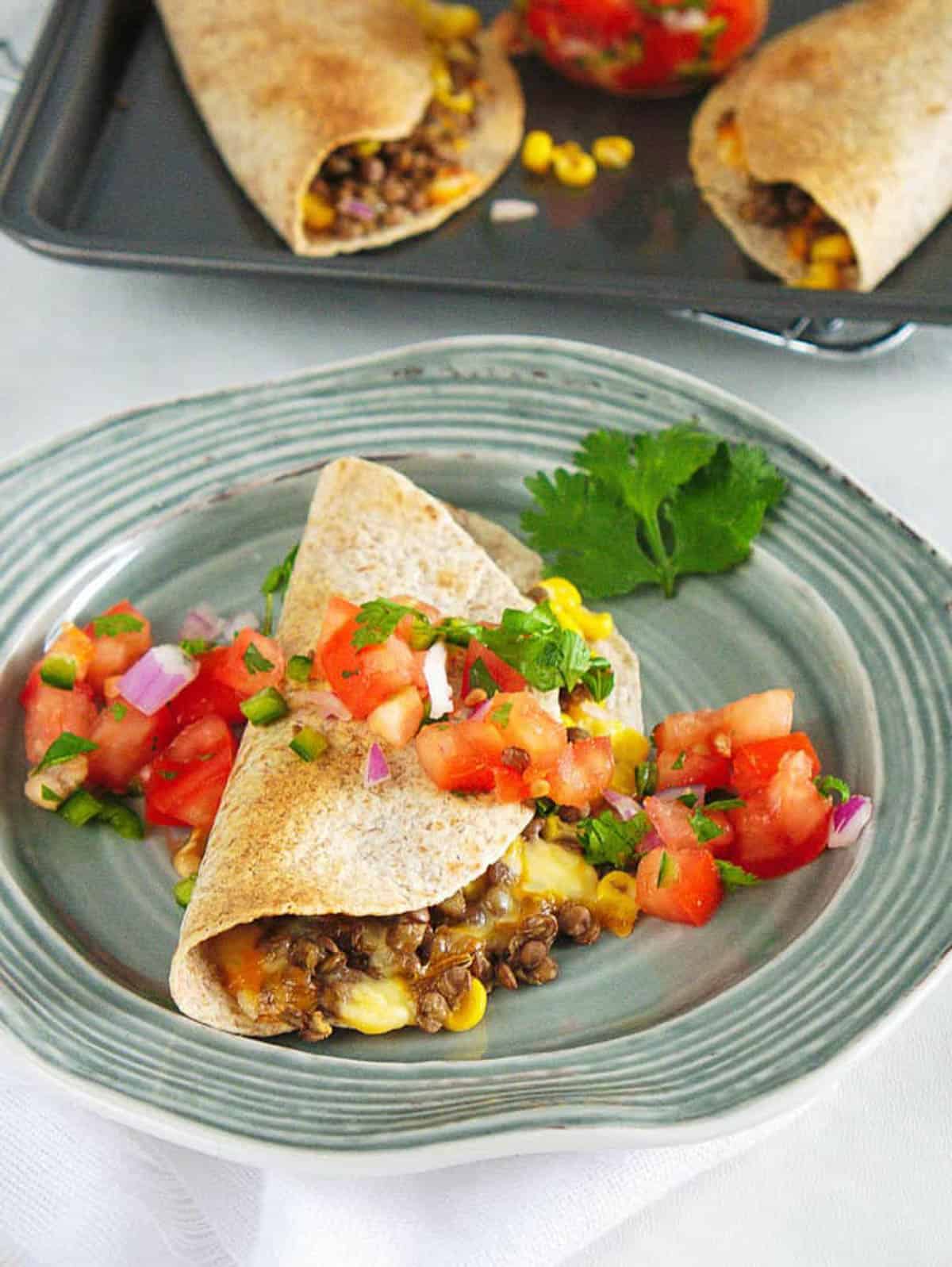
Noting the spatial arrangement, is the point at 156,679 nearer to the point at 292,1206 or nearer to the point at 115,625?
the point at 115,625

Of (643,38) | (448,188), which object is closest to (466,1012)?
(448,188)

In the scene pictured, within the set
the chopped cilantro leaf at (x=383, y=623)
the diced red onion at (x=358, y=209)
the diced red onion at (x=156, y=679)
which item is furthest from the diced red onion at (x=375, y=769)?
the diced red onion at (x=358, y=209)

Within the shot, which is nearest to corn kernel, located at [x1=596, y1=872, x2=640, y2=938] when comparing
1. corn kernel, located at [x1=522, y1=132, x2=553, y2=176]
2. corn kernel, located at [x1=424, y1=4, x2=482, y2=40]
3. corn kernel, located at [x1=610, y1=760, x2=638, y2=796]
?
corn kernel, located at [x1=610, y1=760, x2=638, y2=796]

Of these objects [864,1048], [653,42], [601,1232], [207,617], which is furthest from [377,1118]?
[653,42]

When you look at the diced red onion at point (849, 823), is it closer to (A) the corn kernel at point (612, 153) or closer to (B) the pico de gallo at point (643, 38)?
(A) the corn kernel at point (612, 153)

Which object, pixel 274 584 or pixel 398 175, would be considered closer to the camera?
pixel 274 584

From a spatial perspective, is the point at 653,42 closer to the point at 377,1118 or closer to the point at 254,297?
the point at 254,297

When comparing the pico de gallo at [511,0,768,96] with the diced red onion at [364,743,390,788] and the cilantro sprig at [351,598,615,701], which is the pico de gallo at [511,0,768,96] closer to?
the cilantro sprig at [351,598,615,701]
